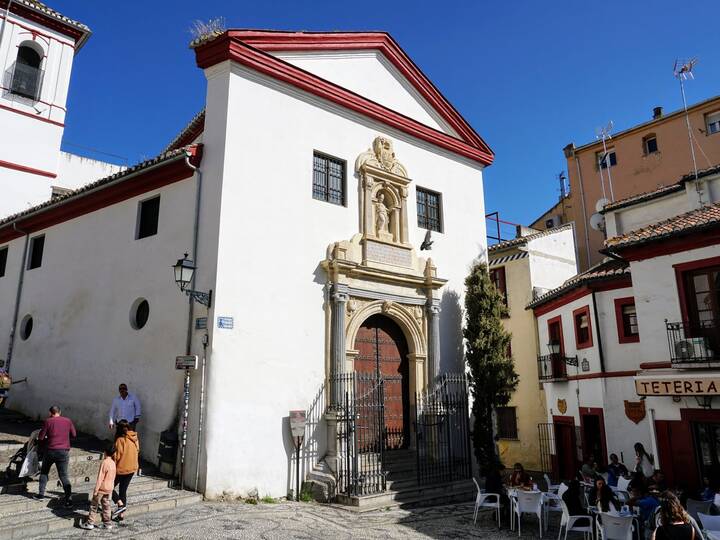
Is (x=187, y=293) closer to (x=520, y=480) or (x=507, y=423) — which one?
(x=520, y=480)

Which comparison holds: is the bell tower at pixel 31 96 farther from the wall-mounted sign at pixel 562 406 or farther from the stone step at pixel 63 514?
the wall-mounted sign at pixel 562 406

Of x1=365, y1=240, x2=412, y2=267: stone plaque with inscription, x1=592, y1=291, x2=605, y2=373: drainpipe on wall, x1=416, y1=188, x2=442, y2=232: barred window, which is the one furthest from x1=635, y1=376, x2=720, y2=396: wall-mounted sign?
x1=416, y1=188, x2=442, y2=232: barred window

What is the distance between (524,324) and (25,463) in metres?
16.9

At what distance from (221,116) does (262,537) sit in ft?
24.9

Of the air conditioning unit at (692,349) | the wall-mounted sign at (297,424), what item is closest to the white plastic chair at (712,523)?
the air conditioning unit at (692,349)

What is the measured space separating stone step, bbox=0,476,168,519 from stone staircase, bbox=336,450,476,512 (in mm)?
3269

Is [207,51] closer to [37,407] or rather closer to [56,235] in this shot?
[56,235]

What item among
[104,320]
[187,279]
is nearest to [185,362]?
[187,279]

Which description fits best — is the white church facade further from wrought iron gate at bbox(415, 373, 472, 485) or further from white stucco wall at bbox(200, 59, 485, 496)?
wrought iron gate at bbox(415, 373, 472, 485)

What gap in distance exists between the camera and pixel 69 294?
1335 cm

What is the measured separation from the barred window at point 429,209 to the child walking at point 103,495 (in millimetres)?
9116

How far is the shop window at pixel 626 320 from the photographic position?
14781 mm

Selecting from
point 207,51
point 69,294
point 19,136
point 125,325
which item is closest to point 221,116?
point 207,51

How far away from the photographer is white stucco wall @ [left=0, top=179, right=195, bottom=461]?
1055 cm
